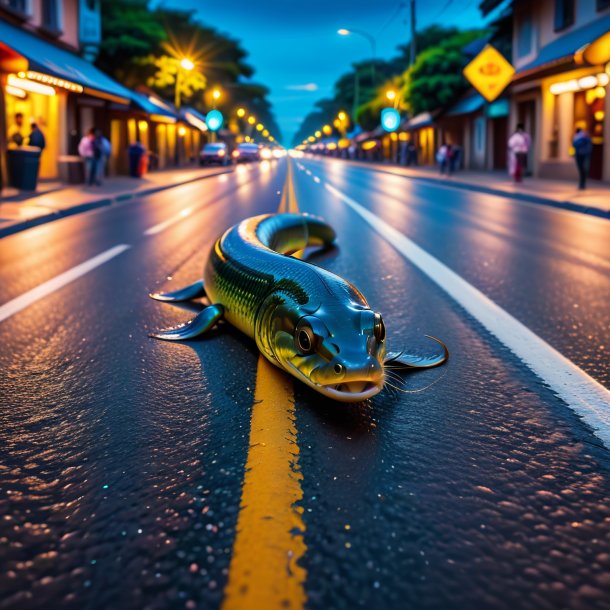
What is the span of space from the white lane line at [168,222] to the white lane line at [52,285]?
2.50 m

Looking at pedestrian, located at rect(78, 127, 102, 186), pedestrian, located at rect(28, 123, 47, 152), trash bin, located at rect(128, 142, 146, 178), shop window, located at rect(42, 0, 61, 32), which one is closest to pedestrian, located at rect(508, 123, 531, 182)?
pedestrian, located at rect(78, 127, 102, 186)

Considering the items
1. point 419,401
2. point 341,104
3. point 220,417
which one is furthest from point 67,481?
point 341,104

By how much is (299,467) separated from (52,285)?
488 centimetres

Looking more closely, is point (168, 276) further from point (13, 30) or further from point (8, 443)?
point (13, 30)

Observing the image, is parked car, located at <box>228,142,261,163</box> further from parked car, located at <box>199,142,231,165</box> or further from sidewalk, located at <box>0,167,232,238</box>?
sidewalk, located at <box>0,167,232,238</box>

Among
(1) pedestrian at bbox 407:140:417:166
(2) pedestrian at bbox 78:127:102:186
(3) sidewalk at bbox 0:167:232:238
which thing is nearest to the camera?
(3) sidewalk at bbox 0:167:232:238

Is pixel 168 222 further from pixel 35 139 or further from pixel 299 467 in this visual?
pixel 299 467

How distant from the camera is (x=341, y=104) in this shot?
149 m

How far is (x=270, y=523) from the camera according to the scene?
2164mm

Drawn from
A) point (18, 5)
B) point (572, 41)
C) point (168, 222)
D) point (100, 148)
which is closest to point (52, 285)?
point (168, 222)

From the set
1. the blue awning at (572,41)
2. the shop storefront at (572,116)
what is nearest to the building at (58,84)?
the blue awning at (572,41)

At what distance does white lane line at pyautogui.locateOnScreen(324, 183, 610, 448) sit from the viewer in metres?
3.23

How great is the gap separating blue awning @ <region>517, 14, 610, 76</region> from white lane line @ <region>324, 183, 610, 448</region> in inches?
810

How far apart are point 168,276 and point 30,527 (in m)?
5.13
